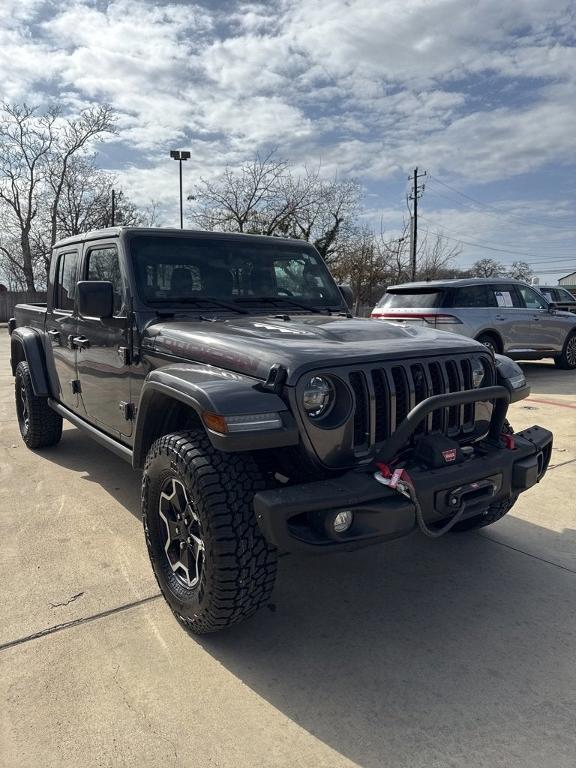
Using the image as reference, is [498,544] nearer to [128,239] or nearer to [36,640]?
[36,640]

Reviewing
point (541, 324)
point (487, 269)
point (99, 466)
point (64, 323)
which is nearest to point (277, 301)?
point (64, 323)

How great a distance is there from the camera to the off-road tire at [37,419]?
205 inches

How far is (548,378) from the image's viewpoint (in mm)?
10023

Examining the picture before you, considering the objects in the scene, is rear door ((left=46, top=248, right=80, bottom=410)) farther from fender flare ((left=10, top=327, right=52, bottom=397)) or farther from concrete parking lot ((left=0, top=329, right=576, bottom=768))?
concrete parking lot ((left=0, top=329, right=576, bottom=768))

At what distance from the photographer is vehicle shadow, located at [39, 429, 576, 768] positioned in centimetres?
199

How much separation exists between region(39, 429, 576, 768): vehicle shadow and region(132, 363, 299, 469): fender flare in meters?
0.96

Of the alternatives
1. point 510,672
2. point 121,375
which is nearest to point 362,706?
point 510,672

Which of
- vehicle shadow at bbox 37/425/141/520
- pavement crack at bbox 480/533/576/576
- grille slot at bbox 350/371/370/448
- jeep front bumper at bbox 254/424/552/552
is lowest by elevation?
vehicle shadow at bbox 37/425/141/520

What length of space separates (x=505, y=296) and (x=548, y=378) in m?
1.61

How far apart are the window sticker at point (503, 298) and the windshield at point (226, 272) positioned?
634cm

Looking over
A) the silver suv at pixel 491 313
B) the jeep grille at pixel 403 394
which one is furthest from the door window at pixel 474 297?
the jeep grille at pixel 403 394

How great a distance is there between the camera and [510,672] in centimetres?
233

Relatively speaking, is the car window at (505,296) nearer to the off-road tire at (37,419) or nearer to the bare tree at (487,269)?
the off-road tire at (37,419)

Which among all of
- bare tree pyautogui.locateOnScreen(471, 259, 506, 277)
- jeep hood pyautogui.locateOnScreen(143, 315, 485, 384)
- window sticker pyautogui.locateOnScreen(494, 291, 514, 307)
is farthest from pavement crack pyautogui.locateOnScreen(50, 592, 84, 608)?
bare tree pyautogui.locateOnScreen(471, 259, 506, 277)
